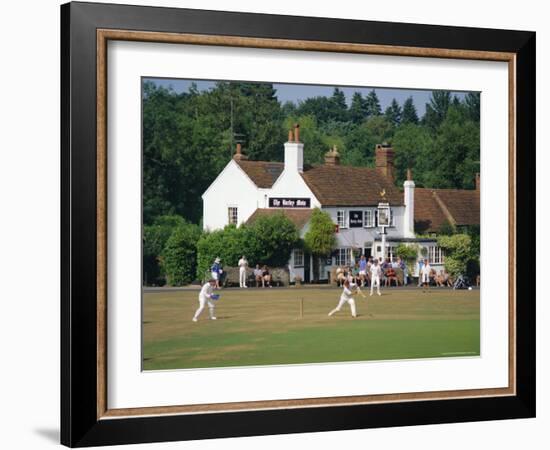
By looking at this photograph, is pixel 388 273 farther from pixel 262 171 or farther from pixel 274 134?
pixel 274 134

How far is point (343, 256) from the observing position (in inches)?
536

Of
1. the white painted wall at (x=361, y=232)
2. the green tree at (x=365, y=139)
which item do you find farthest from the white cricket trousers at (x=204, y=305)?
the green tree at (x=365, y=139)

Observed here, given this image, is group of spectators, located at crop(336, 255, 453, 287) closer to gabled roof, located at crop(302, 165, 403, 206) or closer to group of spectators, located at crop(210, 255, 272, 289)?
gabled roof, located at crop(302, 165, 403, 206)

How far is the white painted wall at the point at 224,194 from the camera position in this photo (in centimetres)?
1291

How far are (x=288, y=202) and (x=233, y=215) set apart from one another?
2.37 ft

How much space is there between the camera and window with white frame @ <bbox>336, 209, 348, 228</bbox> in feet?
44.7

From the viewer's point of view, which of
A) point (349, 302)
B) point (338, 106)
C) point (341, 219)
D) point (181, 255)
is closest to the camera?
point (181, 255)

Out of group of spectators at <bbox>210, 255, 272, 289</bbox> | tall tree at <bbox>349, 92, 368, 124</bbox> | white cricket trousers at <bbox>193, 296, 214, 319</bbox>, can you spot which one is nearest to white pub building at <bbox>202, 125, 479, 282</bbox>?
group of spectators at <bbox>210, 255, 272, 289</bbox>

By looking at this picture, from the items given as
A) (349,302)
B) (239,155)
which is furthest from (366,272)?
(239,155)

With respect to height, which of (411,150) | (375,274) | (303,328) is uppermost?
(411,150)

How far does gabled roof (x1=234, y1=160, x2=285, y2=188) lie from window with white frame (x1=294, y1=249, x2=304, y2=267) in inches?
31.9

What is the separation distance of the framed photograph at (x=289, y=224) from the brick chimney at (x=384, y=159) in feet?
0.08

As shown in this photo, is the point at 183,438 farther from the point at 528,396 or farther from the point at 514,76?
the point at 514,76

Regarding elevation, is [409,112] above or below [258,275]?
above
